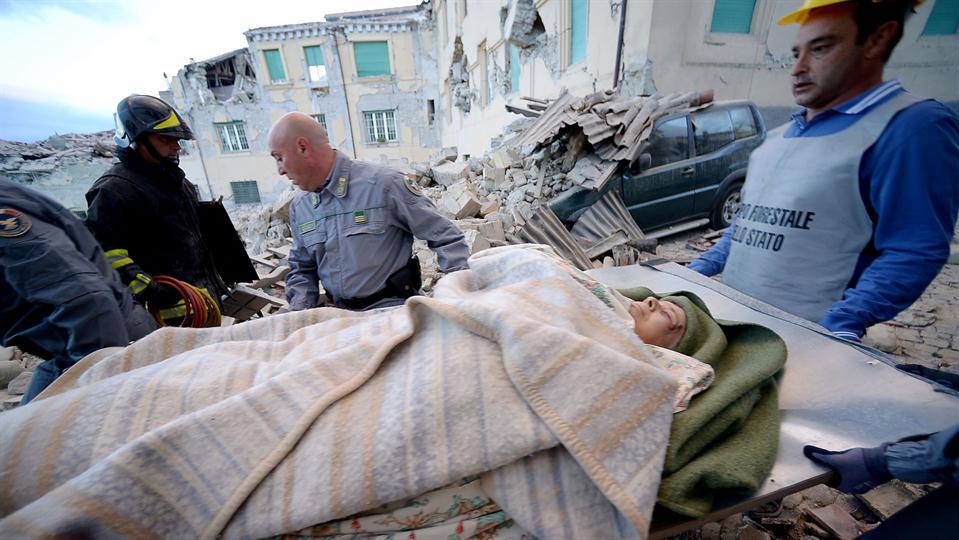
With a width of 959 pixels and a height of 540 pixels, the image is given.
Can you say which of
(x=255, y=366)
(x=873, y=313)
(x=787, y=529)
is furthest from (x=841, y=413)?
(x=255, y=366)

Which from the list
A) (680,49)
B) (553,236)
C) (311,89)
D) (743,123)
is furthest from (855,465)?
(311,89)

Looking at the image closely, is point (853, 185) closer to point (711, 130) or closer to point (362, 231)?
point (362, 231)

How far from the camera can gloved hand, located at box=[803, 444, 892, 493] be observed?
0.92 metres

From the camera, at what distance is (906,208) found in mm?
1355

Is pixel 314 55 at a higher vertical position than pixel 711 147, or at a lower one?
higher

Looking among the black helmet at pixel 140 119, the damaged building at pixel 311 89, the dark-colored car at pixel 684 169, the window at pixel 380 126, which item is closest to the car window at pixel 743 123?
the dark-colored car at pixel 684 169

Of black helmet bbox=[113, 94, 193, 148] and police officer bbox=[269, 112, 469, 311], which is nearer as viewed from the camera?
black helmet bbox=[113, 94, 193, 148]

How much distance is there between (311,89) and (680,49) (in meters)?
20.9

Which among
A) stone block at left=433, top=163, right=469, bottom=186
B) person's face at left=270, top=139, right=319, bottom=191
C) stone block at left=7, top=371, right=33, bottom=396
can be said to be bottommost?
stone block at left=7, top=371, right=33, bottom=396

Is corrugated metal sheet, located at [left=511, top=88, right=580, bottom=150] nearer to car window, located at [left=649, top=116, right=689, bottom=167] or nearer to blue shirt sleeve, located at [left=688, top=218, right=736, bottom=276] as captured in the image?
car window, located at [left=649, top=116, right=689, bottom=167]

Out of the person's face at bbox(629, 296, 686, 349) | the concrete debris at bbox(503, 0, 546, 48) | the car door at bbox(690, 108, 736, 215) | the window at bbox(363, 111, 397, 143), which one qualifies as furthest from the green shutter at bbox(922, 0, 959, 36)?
the window at bbox(363, 111, 397, 143)

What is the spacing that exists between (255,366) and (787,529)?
2.50m

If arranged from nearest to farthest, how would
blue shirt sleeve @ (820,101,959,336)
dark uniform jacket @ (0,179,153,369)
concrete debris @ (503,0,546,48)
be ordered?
1. blue shirt sleeve @ (820,101,959,336)
2. dark uniform jacket @ (0,179,153,369)
3. concrete debris @ (503,0,546,48)

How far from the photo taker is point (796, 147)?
171 cm
